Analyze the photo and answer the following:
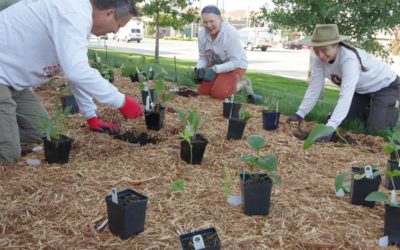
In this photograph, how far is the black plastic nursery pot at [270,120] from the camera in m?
3.89

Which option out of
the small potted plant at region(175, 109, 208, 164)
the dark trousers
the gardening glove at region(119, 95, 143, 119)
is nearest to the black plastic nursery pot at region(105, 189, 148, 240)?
the small potted plant at region(175, 109, 208, 164)

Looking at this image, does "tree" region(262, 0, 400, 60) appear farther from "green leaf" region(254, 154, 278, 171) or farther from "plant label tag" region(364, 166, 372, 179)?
"green leaf" region(254, 154, 278, 171)

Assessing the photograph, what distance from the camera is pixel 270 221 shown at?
2.13 meters

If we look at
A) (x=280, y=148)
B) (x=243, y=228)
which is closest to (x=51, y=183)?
(x=243, y=228)

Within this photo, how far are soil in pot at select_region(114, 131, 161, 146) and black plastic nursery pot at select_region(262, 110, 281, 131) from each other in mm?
1112

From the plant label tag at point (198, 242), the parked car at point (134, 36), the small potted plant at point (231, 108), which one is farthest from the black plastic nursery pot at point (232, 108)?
the parked car at point (134, 36)

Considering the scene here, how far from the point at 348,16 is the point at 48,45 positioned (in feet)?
14.5

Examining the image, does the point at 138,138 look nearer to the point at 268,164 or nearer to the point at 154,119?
the point at 154,119

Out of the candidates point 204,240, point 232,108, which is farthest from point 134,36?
point 204,240

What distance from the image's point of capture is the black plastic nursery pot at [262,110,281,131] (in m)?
3.89

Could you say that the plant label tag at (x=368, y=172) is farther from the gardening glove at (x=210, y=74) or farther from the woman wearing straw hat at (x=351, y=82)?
the gardening glove at (x=210, y=74)

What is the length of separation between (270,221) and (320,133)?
1.65ft

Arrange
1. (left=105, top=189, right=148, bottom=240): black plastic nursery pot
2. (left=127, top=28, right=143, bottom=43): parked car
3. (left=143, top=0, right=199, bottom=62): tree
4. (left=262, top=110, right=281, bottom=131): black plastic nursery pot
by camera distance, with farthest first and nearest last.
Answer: (left=127, top=28, right=143, bottom=43): parked car, (left=143, top=0, right=199, bottom=62): tree, (left=262, top=110, right=281, bottom=131): black plastic nursery pot, (left=105, top=189, right=148, bottom=240): black plastic nursery pot

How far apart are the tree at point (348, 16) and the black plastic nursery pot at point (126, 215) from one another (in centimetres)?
420
